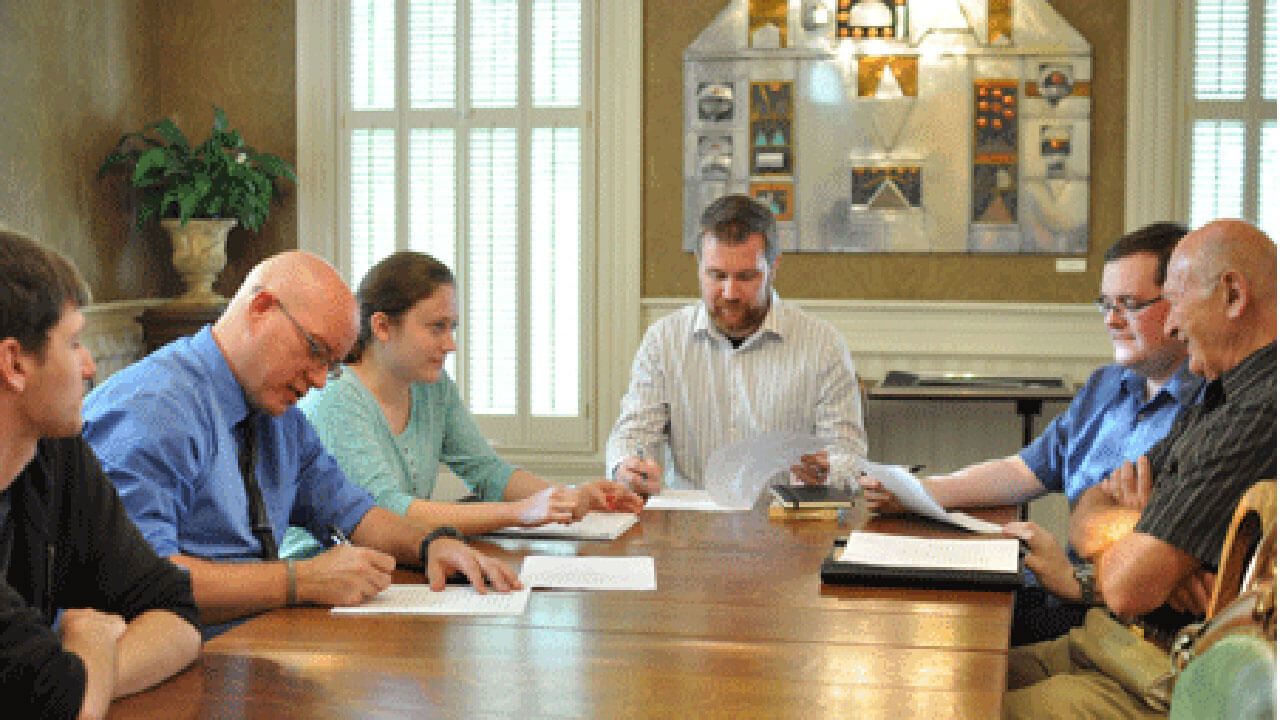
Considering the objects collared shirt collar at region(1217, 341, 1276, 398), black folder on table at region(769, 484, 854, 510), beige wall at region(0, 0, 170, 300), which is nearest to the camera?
collared shirt collar at region(1217, 341, 1276, 398)

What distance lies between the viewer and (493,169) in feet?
21.0

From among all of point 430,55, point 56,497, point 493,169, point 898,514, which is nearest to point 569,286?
point 493,169

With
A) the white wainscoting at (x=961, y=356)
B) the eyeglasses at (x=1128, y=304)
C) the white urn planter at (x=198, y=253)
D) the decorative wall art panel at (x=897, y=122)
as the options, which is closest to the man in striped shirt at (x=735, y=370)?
the eyeglasses at (x=1128, y=304)

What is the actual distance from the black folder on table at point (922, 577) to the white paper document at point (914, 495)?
16.7 inches

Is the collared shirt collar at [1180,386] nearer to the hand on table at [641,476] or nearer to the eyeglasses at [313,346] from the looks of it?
the hand on table at [641,476]

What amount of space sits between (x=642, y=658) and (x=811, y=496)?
129 centimetres

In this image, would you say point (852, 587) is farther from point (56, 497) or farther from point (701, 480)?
point (701, 480)

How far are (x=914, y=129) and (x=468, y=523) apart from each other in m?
3.68

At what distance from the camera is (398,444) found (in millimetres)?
3236

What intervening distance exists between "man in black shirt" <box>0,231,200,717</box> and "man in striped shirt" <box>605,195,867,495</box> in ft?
6.57

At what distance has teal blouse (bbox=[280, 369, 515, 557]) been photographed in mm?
2986

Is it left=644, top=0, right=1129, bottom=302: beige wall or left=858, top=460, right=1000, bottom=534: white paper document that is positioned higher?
left=644, top=0, right=1129, bottom=302: beige wall

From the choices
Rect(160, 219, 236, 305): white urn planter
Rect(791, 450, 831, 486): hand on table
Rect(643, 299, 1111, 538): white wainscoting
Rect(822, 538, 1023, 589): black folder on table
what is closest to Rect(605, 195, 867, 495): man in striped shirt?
Rect(791, 450, 831, 486): hand on table

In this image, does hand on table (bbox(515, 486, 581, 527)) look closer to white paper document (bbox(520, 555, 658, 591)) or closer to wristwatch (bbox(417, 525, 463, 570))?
white paper document (bbox(520, 555, 658, 591))
